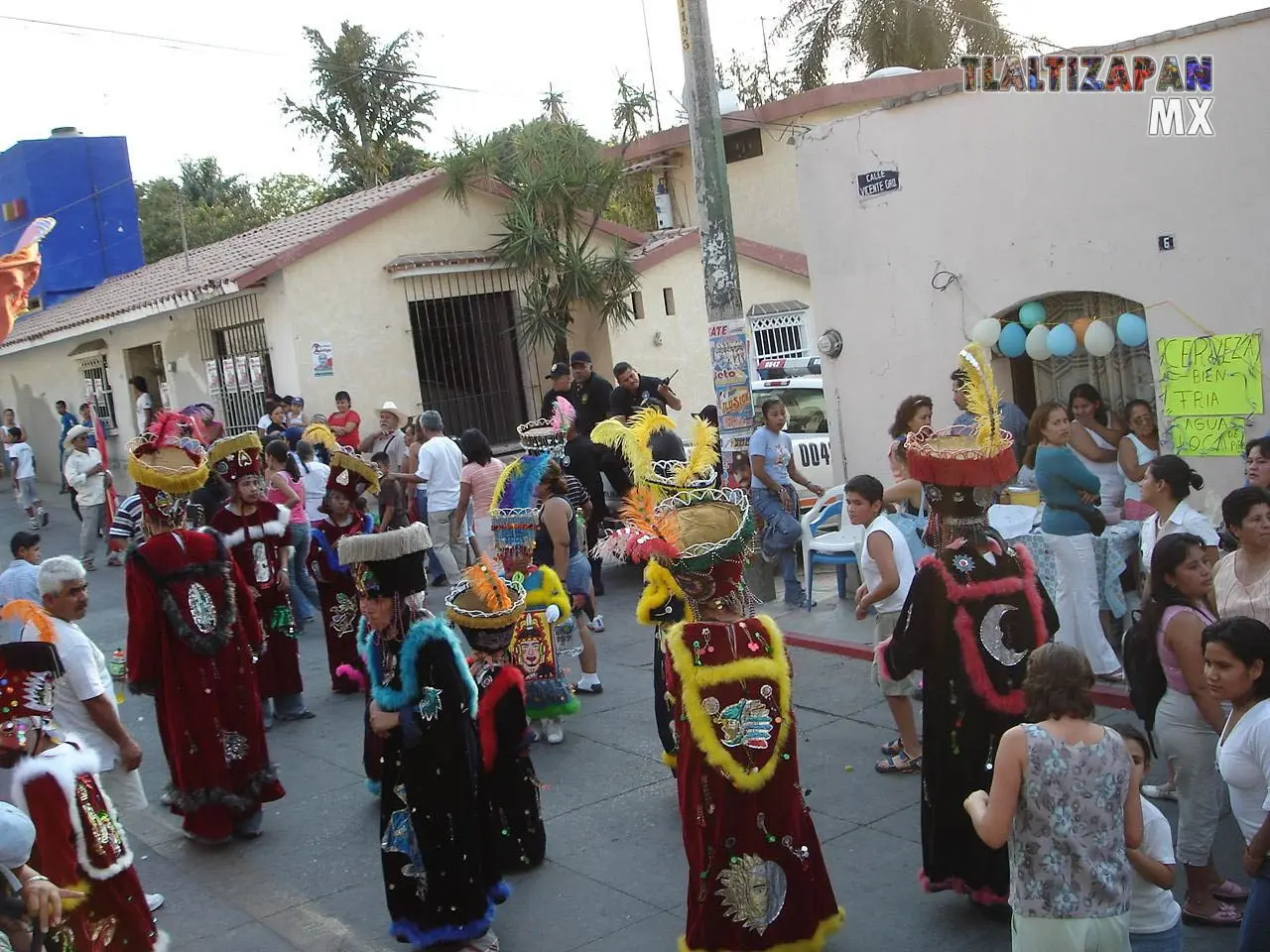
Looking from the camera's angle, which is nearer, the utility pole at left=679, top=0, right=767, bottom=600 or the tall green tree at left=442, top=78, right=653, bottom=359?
the utility pole at left=679, top=0, right=767, bottom=600

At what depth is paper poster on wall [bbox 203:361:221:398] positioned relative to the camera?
61.7ft

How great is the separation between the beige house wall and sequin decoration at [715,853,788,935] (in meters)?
13.5

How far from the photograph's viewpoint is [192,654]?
6.51 meters

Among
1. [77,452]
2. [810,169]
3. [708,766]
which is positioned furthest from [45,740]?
[77,452]

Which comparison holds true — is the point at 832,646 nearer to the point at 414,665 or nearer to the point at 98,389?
the point at 414,665

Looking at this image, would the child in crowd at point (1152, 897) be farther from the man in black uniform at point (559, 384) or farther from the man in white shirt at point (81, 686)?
the man in black uniform at point (559, 384)

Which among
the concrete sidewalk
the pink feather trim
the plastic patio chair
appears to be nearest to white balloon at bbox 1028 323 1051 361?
the plastic patio chair

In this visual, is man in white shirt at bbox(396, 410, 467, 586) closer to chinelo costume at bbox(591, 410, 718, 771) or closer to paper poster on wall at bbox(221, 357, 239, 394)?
chinelo costume at bbox(591, 410, 718, 771)

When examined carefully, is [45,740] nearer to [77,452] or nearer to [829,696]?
[829,696]

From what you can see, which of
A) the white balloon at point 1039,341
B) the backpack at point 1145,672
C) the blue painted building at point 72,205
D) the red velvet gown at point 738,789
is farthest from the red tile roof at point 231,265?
the backpack at point 1145,672

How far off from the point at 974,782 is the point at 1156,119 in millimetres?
6348

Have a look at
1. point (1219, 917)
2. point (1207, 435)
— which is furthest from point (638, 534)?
point (1207, 435)

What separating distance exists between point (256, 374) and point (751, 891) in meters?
14.7

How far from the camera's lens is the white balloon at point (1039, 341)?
10078 mm
